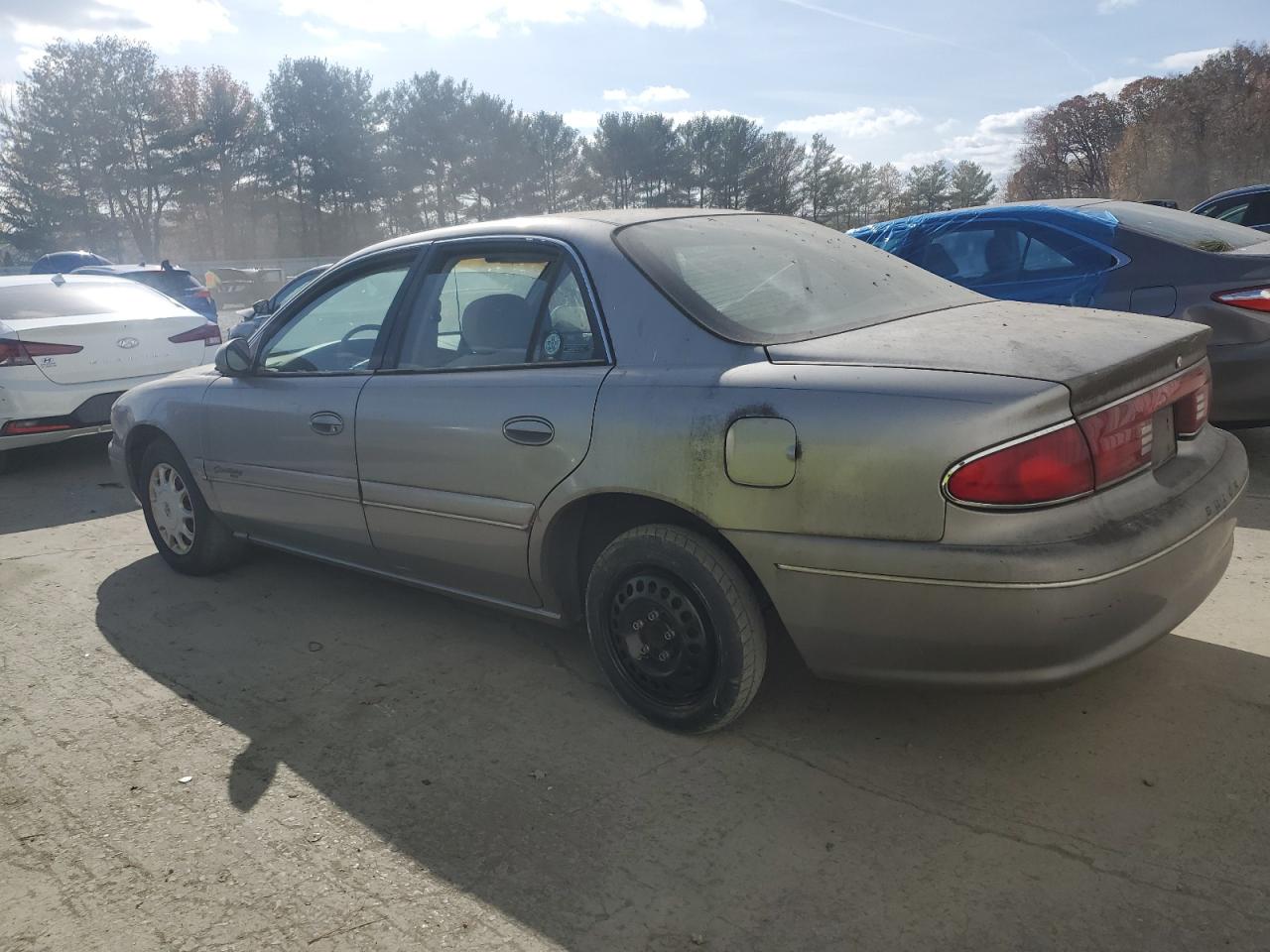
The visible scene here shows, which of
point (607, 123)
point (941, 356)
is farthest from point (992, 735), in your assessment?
point (607, 123)

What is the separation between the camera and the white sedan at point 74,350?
21.9 feet

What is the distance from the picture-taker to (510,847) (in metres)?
2.49

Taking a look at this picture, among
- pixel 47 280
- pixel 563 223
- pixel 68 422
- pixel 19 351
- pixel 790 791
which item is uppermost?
pixel 47 280

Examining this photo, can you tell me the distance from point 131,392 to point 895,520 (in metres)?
4.13

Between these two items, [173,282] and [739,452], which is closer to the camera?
[739,452]

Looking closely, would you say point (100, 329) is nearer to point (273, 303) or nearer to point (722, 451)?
point (273, 303)

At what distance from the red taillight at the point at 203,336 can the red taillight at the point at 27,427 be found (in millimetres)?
1053

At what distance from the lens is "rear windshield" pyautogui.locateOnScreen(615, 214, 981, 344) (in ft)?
9.44

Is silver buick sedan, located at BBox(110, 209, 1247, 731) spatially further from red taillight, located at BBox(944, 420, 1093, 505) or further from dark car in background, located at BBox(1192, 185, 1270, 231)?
dark car in background, located at BBox(1192, 185, 1270, 231)

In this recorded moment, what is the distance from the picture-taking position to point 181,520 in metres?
4.72

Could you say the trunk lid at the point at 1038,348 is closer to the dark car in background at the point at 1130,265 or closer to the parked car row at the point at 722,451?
the parked car row at the point at 722,451

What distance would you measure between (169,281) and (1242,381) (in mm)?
12971

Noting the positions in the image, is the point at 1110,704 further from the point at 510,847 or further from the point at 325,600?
the point at 325,600

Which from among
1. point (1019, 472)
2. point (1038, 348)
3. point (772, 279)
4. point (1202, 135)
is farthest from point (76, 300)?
point (1202, 135)
